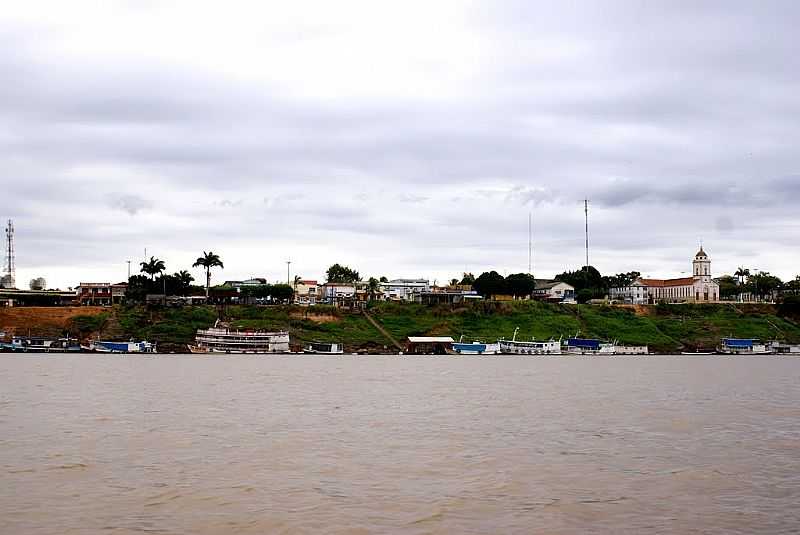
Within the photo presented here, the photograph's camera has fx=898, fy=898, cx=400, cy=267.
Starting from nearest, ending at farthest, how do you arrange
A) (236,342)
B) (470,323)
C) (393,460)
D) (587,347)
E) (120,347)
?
1. (393,460)
2. (120,347)
3. (236,342)
4. (587,347)
5. (470,323)

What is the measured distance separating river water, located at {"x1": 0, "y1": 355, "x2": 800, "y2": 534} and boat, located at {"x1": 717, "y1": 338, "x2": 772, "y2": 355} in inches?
3839

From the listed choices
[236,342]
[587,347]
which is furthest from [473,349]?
[236,342]

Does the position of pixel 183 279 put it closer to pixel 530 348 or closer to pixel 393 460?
pixel 530 348

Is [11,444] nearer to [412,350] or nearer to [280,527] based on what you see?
[280,527]

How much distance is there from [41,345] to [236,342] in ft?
107

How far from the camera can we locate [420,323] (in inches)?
6900

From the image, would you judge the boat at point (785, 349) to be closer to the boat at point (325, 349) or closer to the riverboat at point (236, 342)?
the boat at point (325, 349)

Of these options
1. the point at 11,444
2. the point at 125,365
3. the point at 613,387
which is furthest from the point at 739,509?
the point at 125,365

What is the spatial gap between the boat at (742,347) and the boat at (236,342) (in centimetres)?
8218

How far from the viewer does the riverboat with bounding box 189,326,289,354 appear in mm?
153500

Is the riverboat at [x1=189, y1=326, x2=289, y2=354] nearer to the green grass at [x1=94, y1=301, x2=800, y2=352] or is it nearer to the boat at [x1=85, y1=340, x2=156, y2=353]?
the green grass at [x1=94, y1=301, x2=800, y2=352]

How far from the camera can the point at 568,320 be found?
182 meters

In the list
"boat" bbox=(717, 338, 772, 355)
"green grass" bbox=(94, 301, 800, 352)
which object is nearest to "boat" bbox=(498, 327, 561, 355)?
"green grass" bbox=(94, 301, 800, 352)

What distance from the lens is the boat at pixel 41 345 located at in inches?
5896
